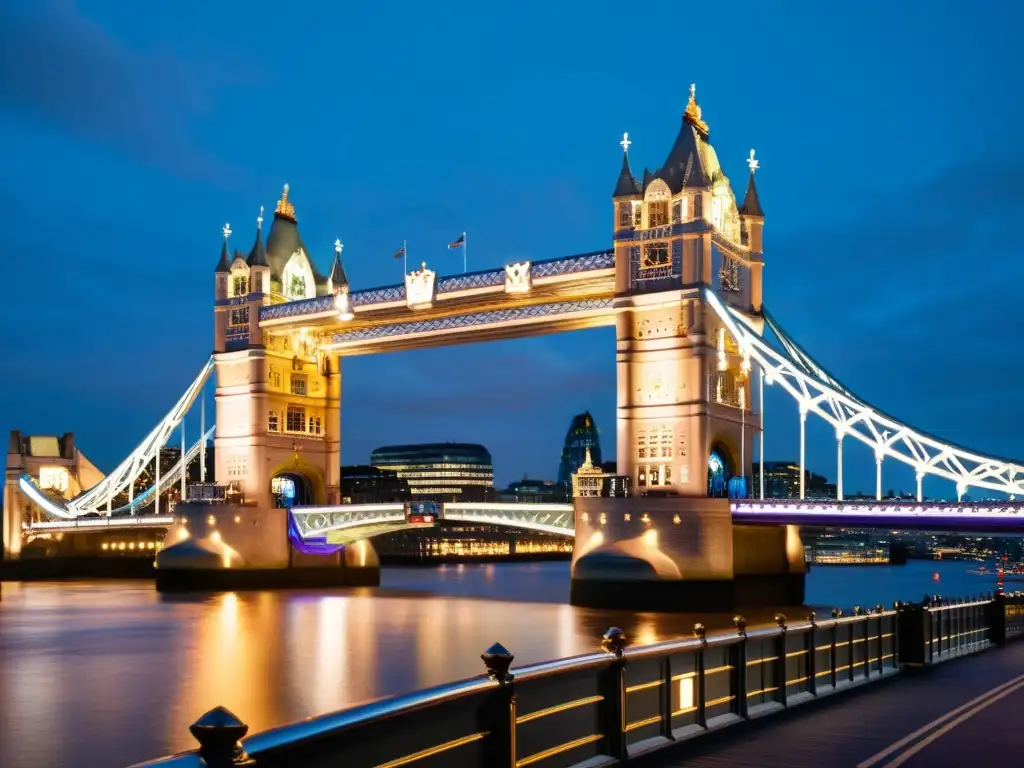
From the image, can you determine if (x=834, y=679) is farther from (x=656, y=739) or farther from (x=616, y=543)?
(x=616, y=543)

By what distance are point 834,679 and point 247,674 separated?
17.0 meters

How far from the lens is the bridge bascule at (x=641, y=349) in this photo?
4141cm

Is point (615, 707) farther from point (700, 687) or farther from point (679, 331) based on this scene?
point (679, 331)

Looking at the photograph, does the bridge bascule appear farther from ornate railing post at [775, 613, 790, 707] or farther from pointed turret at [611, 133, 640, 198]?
ornate railing post at [775, 613, 790, 707]

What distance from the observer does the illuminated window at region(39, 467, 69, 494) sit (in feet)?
271

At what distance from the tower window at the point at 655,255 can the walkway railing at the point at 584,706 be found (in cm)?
2914

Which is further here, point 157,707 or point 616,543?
point 616,543

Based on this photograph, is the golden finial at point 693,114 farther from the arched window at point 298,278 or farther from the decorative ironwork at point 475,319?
the arched window at point 298,278

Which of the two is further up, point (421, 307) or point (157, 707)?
point (421, 307)

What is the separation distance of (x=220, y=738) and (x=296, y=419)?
5432 centimetres

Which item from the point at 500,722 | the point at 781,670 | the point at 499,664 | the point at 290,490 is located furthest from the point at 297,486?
the point at 499,664

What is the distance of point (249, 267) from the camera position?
191 feet

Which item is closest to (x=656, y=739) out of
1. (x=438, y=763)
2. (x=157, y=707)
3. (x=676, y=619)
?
(x=438, y=763)

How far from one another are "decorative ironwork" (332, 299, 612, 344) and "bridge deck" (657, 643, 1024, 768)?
33374mm
